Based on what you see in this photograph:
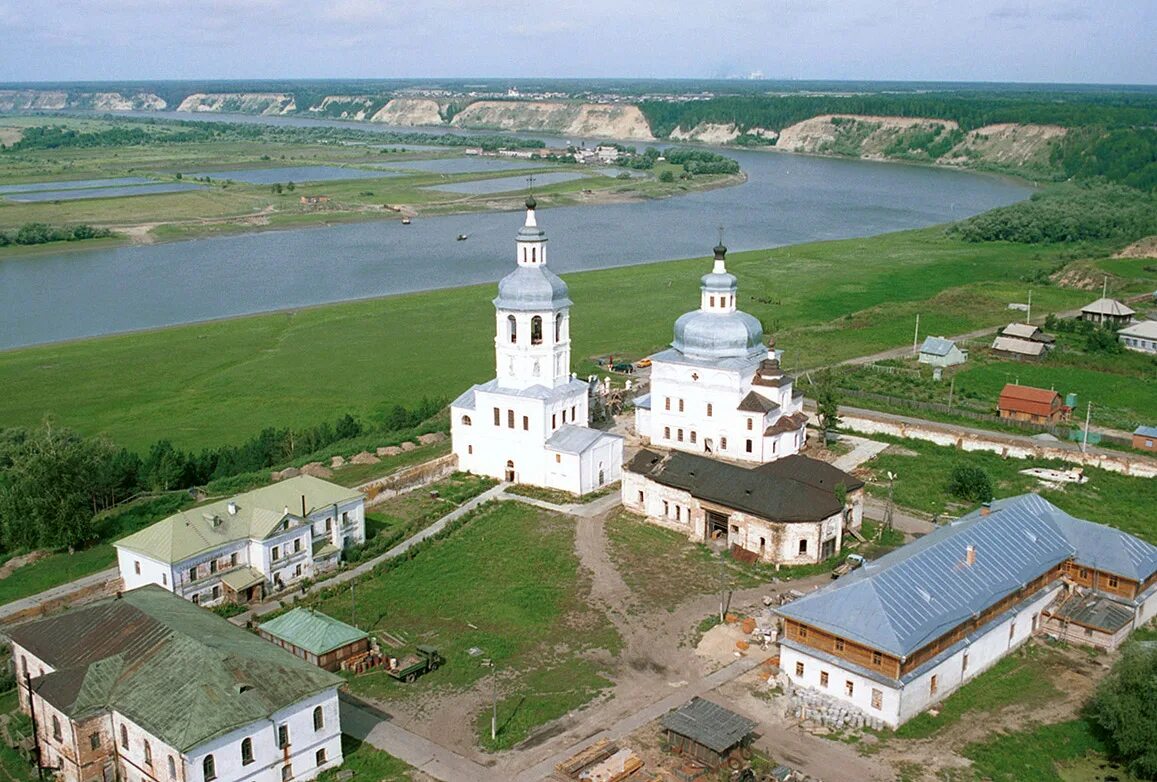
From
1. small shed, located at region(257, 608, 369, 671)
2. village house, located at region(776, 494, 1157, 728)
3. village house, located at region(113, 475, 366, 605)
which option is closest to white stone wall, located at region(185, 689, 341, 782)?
small shed, located at region(257, 608, 369, 671)

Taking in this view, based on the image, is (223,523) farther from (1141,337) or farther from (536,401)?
(1141,337)

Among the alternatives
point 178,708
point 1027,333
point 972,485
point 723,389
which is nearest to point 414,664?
point 178,708

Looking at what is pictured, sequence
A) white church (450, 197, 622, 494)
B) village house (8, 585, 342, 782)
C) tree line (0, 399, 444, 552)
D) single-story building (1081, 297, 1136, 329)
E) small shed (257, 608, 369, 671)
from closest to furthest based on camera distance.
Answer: village house (8, 585, 342, 782) → small shed (257, 608, 369, 671) → tree line (0, 399, 444, 552) → white church (450, 197, 622, 494) → single-story building (1081, 297, 1136, 329)

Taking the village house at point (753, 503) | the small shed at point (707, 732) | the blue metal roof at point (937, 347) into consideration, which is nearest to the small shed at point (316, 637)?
the small shed at point (707, 732)

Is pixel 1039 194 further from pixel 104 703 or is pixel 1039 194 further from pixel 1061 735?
pixel 104 703

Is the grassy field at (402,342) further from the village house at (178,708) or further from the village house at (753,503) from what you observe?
the village house at (178,708)

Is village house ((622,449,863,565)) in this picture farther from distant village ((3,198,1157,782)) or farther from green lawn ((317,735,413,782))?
green lawn ((317,735,413,782))

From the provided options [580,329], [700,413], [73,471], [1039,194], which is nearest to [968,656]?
[700,413]
